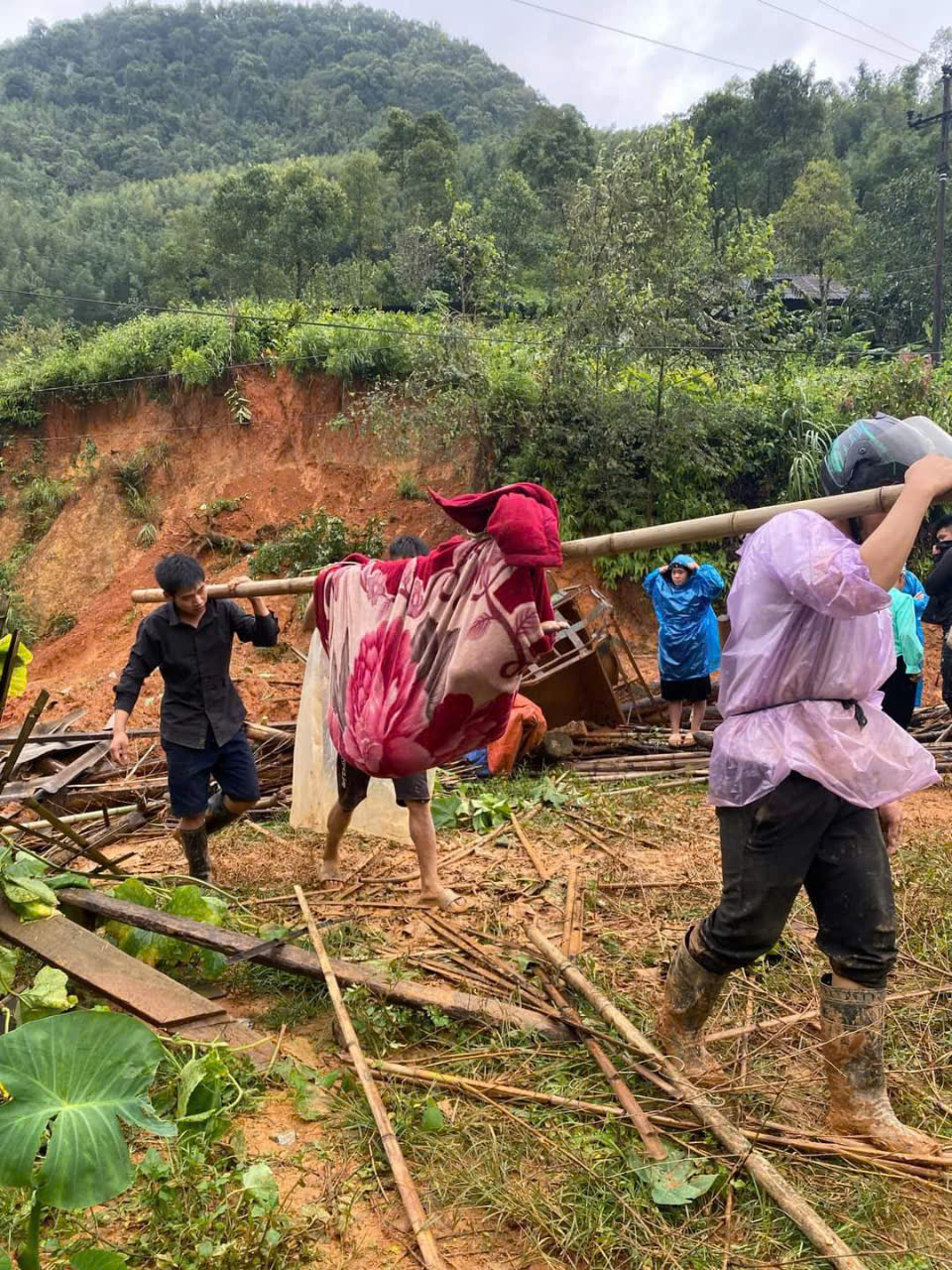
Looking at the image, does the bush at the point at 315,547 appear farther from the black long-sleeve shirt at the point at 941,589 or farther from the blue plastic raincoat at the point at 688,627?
the black long-sleeve shirt at the point at 941,589

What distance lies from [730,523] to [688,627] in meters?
4.45

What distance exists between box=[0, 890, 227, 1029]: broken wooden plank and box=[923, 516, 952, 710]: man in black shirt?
435 centimetres

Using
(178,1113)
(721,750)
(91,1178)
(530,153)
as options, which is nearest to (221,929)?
(178,1113)

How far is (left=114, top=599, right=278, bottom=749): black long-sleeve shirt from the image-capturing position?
414 centimetres

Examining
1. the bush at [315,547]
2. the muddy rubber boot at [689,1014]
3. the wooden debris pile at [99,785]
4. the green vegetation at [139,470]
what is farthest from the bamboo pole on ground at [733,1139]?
the green vegetation at [139,470]

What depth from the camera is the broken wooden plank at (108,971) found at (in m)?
2.77

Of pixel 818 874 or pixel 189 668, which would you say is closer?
pixel 818 874

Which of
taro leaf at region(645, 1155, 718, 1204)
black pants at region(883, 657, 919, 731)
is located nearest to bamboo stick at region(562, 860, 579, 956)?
taro leaf at region(645, 1155, 718, 1204)

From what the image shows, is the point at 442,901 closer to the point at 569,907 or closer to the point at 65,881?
the point at 569,907

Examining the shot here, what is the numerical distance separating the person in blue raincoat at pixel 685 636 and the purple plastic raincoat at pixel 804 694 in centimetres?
460

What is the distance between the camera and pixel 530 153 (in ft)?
95.0

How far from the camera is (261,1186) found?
210 cm

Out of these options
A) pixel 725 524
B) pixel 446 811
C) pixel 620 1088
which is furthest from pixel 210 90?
pixel 620 1088

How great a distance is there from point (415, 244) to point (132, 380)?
23.5 ft
